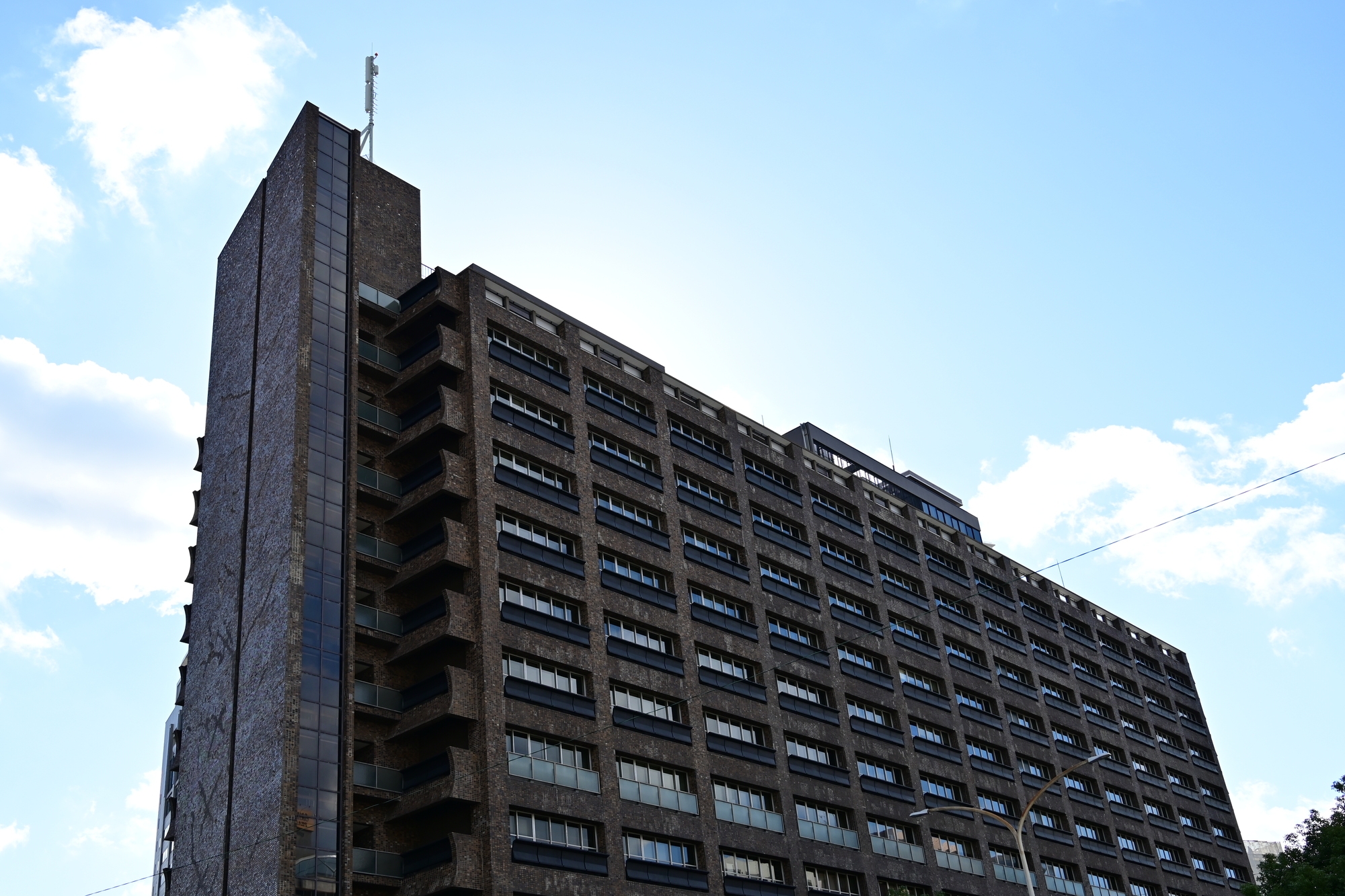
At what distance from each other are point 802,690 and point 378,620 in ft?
84.0

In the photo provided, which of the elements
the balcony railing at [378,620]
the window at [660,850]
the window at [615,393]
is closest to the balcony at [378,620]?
the balcony railing at [378,620]

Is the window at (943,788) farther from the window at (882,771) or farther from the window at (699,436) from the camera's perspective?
the window at (699,436)

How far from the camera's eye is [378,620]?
55.0 meters

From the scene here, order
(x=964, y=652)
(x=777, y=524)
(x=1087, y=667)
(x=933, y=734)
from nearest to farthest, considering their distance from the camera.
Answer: (x=777, y=524), (x=933, y=734), (x=964, y=652), (x=1087, y=667)

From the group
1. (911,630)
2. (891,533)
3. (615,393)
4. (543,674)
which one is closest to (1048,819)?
(911,630)

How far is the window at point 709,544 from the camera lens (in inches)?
2670

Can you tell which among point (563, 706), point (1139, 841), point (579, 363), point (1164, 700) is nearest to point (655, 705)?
point (563, 706)

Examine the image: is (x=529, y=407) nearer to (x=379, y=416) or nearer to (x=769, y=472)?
(x=379, y=416)

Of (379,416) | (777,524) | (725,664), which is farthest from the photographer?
(777,524)

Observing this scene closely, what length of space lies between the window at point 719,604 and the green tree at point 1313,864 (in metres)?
27.1

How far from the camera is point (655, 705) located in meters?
59.2

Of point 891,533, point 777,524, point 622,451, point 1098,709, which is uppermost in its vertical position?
point 891,533

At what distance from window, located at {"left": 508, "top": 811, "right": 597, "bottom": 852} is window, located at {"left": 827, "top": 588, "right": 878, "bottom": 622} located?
2672 cm

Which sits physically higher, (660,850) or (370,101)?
(370,101)
